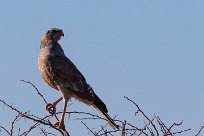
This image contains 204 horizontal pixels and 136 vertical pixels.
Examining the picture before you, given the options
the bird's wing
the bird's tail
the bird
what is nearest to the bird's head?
the bird

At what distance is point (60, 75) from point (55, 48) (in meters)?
0.70

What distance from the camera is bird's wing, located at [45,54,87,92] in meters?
9.45

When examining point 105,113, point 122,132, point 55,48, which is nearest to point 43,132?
point 122,132

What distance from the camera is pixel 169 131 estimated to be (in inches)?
229

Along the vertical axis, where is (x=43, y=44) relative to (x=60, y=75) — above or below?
above

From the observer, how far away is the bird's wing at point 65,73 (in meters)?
9.45

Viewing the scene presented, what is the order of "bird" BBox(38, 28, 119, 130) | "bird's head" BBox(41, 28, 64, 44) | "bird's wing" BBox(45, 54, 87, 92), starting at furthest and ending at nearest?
1. "bird's head" BBox(41, 28, 64, 44)
2. "bird's wing" BBox(45, 54, 87, 92)
3. "bird" BBox(38, 28, 119, 130)

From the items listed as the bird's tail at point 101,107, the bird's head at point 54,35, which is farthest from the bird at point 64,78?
the bird's head at point 54,35

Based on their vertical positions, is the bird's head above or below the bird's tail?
above

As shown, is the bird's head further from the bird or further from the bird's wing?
the bird's wing

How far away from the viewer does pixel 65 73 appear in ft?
31.3

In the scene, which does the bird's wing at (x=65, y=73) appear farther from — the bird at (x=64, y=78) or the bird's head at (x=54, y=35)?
the bird's head at (x=54, y=35)

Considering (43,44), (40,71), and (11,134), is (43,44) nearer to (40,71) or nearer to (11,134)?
(40,71)

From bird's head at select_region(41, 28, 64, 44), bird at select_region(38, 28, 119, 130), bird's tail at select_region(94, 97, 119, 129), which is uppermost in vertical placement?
bird's head at select_region(41, 28, 64, 44)
